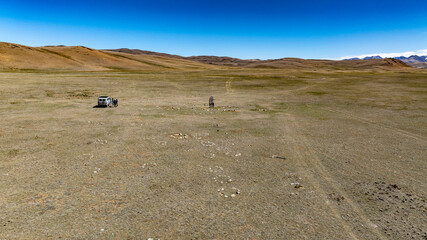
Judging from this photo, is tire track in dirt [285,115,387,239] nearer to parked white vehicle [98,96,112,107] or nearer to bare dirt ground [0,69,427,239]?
bare dirt ground [0,69,427,239]

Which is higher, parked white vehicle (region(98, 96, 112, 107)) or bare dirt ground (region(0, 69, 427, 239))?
parked white vehicle (region(98, 96, 112, 107))

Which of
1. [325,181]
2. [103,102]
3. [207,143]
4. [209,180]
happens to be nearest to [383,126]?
[325,181]

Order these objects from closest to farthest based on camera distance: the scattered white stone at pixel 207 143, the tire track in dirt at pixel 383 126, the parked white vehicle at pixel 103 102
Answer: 1. the scattered white stone at pixel 207 143
2. the tire track in dirt at pixel 383 126
3. the parked white vehicle at pixel 103 102

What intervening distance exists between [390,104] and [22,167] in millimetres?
50627

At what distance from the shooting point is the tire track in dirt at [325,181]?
32.9 feet

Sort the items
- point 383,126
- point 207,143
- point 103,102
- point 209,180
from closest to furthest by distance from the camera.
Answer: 1. point 209,180
2. point 207,143
3. point 383,126
4. point 103,102

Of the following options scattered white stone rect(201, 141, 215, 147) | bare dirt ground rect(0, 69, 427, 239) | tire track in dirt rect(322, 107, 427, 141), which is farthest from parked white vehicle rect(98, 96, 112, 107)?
tire track in dirt rect(322, 107, 427, 141)

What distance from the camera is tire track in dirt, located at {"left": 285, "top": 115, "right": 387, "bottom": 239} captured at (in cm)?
1003

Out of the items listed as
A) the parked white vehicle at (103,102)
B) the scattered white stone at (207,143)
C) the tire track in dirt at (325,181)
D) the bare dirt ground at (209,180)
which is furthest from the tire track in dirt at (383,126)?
the parked white vehicle at (103,102)

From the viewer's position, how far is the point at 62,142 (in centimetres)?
1947

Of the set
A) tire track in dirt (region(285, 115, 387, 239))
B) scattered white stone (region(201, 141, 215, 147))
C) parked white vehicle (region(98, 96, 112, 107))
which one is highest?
parked white vehicle (region(98, 96, 112, 107))

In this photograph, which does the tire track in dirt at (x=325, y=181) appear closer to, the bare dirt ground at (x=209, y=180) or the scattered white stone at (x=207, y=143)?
the bare dirt ground at (x=209, y=180)

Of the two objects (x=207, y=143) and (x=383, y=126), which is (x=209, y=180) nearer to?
(x=207, y=143)

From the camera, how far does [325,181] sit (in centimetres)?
1388
